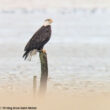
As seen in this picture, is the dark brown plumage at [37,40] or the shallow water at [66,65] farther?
the shallow water at [66,65]

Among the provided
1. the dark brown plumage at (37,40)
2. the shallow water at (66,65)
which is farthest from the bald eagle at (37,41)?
the shallow water at (66,65)

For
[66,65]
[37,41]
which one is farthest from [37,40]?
[66,65]

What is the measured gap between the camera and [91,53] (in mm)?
18453

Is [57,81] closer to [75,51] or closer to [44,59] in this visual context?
[44,59]

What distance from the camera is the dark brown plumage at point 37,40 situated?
10.0 meters

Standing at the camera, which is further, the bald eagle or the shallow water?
the shallow water

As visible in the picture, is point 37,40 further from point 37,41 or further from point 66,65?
point 66,65

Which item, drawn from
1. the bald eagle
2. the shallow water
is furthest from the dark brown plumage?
the shallow water

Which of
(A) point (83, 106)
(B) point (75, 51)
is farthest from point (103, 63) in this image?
(A) point (83, 106)

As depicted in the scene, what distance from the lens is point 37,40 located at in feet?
33.6

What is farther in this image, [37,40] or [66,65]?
[66,65]

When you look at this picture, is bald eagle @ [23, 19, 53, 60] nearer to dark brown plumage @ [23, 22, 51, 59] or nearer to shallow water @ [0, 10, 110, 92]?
dark brown plumage @ [23, 22, 51, 59]

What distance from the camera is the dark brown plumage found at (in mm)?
10031

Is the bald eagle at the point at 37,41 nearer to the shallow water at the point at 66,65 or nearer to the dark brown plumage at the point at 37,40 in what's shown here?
the dark brown plumage at the point at 37,40
